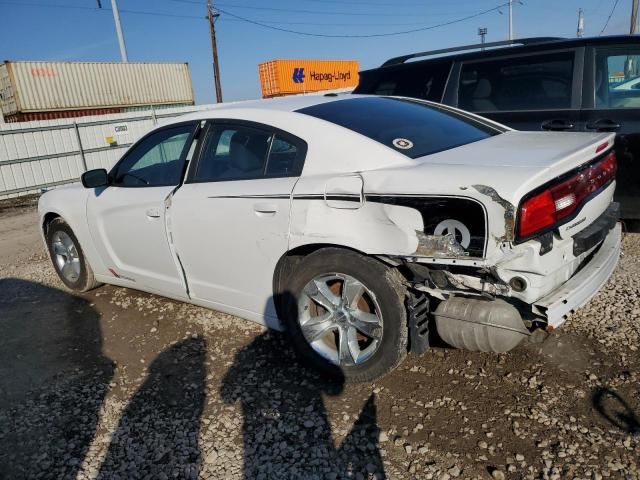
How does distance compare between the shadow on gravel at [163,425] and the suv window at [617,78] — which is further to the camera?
the suv window at [617,78]

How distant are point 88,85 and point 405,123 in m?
25.6

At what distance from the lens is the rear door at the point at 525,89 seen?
466cm

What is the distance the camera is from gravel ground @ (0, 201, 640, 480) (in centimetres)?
236

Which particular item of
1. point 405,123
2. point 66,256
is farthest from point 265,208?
point 66,256

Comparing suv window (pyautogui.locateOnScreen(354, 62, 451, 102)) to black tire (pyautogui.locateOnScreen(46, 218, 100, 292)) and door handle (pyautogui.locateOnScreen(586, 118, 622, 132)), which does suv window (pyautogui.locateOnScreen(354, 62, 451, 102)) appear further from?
black tire (pyautogui.locateOnScreen(46, 218, 100, 292))

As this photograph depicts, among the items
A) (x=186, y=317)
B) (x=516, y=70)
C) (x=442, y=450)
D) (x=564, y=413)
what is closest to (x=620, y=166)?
(x=516, y=70)

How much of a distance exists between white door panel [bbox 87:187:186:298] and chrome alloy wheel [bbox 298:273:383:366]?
1193 mm

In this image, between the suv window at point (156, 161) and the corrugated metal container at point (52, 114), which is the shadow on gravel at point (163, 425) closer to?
the suv window at point (156, 161)

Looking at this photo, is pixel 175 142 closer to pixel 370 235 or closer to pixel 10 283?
pixel 370 235

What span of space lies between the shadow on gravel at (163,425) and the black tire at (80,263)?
1.65 meters

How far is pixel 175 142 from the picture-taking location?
3871 millimetres

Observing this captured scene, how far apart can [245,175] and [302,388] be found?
1322 millimetres

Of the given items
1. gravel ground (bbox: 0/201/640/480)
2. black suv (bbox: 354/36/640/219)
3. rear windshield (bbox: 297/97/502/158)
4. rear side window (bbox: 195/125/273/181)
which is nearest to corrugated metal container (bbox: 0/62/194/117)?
black suv (bbox: 354/36/640/219)

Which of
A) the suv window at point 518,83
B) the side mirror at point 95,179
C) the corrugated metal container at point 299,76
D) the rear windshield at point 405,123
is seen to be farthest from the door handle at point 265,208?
the corrugated metal container at point 299,76
